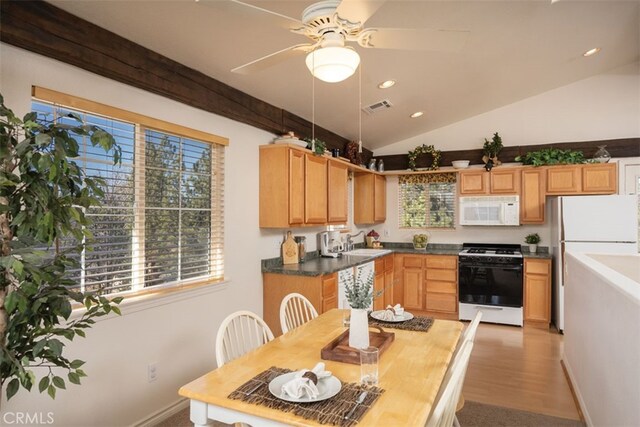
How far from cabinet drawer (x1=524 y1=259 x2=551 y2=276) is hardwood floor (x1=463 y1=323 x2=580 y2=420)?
720mm

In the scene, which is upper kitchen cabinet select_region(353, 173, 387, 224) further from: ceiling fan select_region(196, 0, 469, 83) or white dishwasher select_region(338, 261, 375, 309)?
ceiling fan select_region(196, 0, 469, 83)

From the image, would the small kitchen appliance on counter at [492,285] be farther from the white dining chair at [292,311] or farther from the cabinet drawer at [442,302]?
the white dining chair at [292,311]

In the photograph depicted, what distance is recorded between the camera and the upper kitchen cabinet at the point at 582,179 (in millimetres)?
4691

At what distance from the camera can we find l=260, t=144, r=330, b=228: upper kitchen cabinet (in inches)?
140

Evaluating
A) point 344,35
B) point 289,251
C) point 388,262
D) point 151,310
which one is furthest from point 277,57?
point 388,262

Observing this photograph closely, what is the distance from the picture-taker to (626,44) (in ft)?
13.8

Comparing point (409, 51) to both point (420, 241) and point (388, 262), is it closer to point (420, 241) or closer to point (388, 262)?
point (388, 262)

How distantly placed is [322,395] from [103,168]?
73.5 inches

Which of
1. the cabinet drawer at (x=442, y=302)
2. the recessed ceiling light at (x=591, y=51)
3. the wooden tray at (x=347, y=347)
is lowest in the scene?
the cabinet drawer at (x=442, y=302)

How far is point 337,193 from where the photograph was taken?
4.50 m

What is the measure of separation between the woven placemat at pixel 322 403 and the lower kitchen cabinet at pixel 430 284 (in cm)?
415

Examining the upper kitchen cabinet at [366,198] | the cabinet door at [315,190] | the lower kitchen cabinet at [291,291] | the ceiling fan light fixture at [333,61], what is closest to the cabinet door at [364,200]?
the upper kitchen cabinet at [366,198]

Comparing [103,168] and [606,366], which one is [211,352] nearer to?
[103,168]

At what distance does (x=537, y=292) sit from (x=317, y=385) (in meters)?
4.40
